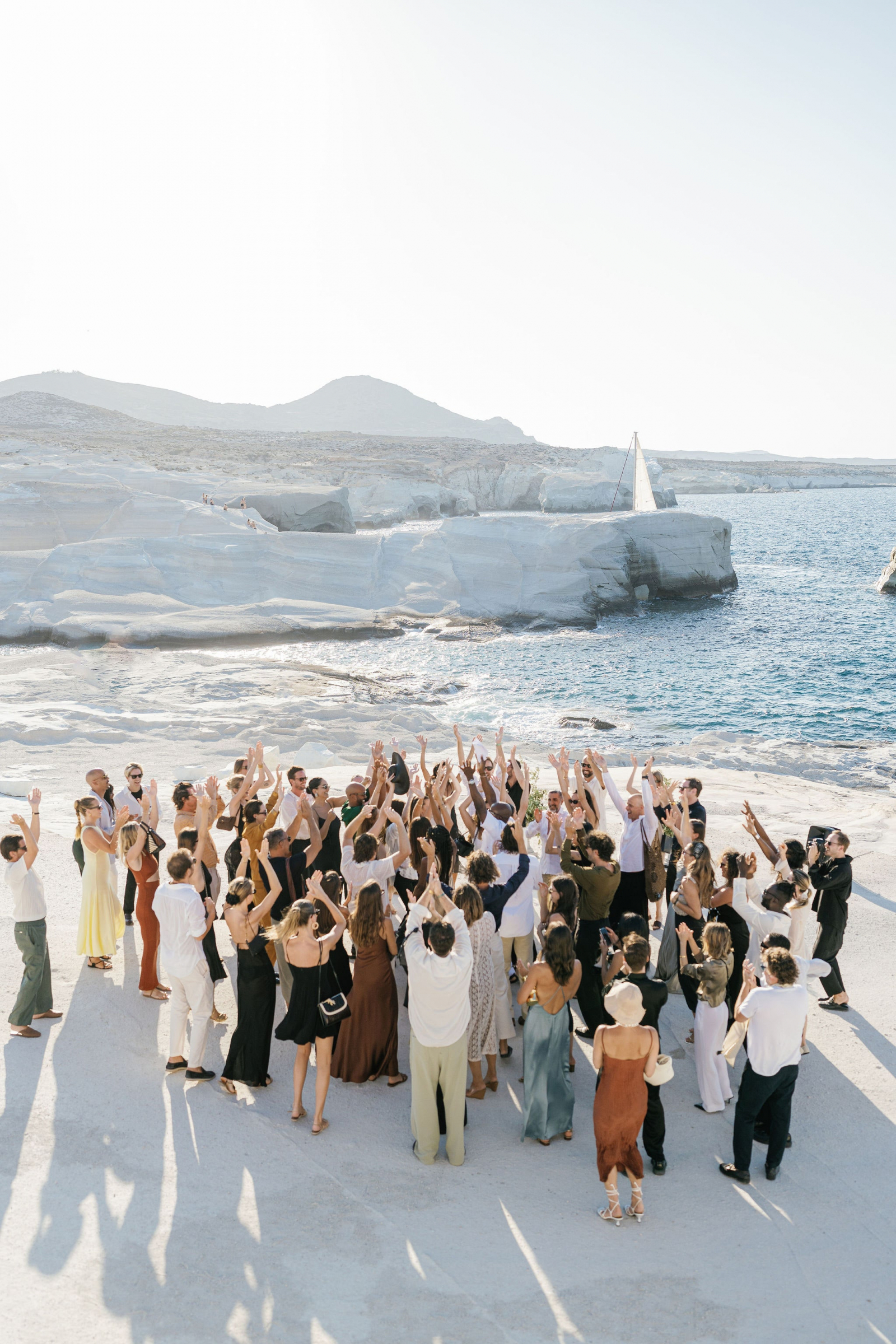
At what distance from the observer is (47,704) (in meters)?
16.6

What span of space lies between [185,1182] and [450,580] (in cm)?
2607

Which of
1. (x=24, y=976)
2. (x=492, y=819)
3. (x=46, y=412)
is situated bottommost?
(x=24, y=976)

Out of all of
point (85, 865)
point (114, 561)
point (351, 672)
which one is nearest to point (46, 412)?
point (114, 561)

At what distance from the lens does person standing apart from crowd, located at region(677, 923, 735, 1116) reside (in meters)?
5.16

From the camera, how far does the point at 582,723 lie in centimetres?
1878

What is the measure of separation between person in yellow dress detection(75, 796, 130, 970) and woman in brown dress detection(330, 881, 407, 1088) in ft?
7.34

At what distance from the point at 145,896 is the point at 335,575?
2277cm

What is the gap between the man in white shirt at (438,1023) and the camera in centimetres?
470

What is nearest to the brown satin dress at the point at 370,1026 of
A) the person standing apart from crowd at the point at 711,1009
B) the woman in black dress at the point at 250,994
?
the woman in black dress at the point at 250,994

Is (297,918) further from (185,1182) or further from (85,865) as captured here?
(85,865)

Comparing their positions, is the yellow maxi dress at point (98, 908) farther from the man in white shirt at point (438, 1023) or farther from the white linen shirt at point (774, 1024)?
the white linen shirt at point (774, 1024)

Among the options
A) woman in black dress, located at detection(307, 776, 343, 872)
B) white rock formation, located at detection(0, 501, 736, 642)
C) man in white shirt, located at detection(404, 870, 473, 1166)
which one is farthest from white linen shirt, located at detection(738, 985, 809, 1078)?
white rock formation, located at detection(0, 501, 736, 642)

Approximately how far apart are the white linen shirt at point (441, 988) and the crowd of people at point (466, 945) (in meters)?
0.01

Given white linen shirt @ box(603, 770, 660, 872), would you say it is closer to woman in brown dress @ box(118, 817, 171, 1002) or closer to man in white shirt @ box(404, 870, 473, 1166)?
man in white shirt @ box(404, 870, 473, 1166)
